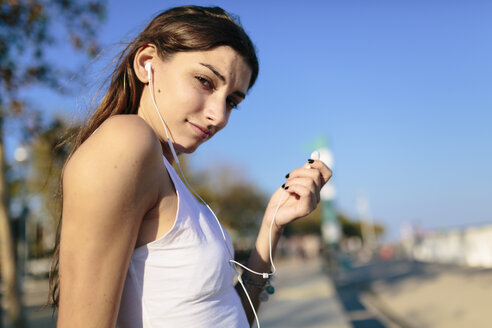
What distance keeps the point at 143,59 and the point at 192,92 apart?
21 cm

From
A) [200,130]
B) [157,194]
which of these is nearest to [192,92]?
[200,130]

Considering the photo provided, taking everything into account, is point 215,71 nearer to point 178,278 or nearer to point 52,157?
point 178,278

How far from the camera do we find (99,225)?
2.82 ft

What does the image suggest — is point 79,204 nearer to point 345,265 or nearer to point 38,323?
point 38,323

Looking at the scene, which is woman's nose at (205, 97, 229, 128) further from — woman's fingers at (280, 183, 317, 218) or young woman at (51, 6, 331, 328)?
woman's fingers at (280, 183, 317, 218)

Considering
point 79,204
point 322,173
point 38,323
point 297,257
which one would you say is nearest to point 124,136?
point 79,204

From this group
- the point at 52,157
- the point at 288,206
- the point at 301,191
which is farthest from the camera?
the point at 52,157

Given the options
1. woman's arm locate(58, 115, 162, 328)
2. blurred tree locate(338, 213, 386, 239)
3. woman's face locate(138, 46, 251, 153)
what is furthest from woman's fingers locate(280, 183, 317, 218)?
blurred tree locate(338, 213, 386, 239)

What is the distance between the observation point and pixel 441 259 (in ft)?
77.7

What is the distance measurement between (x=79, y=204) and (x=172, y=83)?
494 millimetres

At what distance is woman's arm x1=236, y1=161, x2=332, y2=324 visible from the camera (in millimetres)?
1331

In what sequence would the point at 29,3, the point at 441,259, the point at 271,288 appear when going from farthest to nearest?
1. the point at 441,259
2. the point at 29,3
3. the point at 271,288

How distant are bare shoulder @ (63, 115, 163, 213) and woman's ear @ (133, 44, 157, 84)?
0.35m

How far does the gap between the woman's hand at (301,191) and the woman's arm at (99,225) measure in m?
0.57
